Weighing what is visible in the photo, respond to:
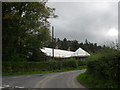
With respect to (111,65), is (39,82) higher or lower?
lower

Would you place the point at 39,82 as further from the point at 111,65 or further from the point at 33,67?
the point at 33,67

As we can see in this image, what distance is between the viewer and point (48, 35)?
33656 millimetres

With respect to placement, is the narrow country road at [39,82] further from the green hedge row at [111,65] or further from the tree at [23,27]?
the tree at [23,27]

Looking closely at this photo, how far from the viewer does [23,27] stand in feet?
99.9

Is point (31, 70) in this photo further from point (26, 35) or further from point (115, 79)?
point (115, 79)

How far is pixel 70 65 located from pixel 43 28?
15.0 m

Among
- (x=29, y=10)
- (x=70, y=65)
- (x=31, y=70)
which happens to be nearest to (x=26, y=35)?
(x=29, y=10)

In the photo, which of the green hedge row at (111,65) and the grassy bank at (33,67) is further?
the grassy bank at (33,67)

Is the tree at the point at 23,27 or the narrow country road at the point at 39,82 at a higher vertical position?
the tree at the point at 23,27

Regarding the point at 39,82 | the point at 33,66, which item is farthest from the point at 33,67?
the point at 39,82

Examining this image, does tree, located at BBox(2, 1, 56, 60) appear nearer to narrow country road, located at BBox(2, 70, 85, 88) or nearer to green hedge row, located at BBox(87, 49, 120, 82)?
narrow country road, located at BBox(2, 70, 85, 88)

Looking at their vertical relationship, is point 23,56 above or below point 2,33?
below

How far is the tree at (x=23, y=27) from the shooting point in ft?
101

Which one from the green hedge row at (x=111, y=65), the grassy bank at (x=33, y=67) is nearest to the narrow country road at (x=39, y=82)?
the green hedge row at (x=111, y=65)
